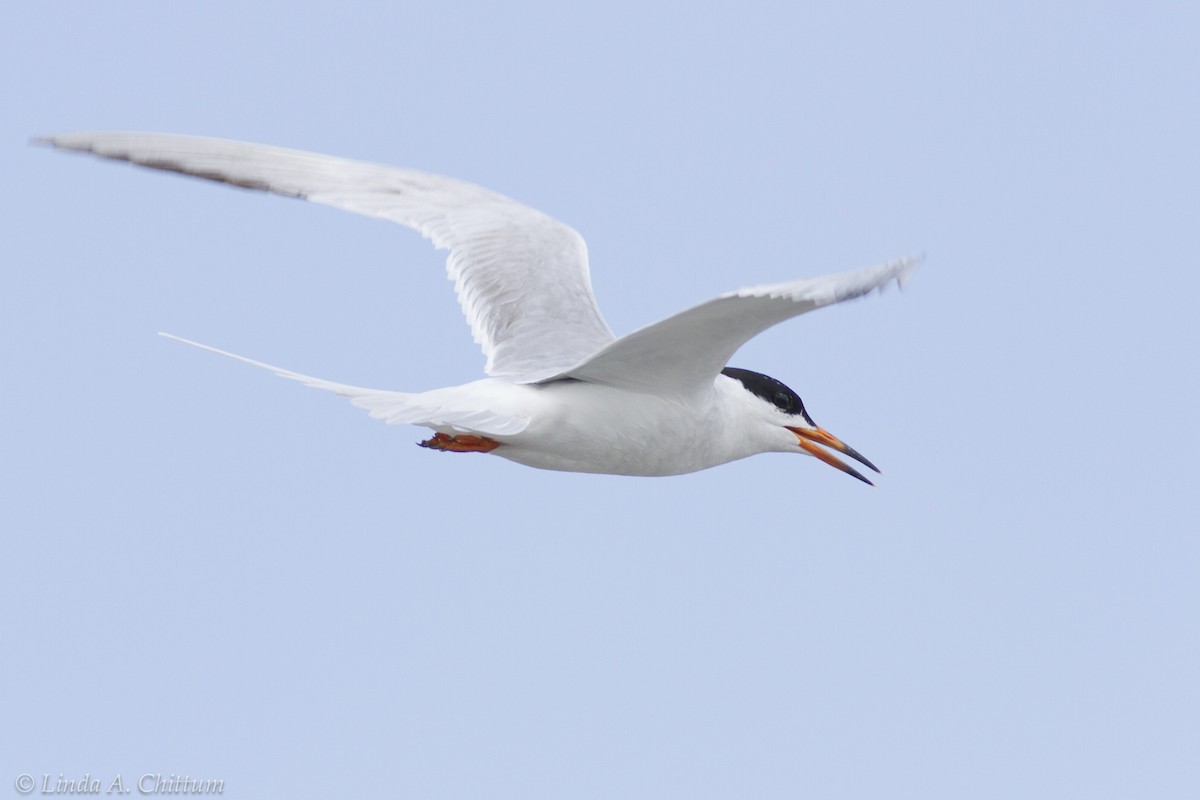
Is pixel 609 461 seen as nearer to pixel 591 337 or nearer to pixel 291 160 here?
pixel 591 337

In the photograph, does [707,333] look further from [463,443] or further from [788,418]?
[788,418]

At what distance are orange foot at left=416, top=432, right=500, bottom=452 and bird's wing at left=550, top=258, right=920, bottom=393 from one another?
411 mm

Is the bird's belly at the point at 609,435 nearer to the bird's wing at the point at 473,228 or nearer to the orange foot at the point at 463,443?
the orange foot at the point at 463,443

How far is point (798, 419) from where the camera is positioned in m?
7.61

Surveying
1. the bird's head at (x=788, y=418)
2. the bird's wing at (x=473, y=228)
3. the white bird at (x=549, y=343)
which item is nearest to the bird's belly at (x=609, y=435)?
the white bird at (x=549, y=343)

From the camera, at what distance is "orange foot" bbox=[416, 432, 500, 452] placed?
654 centimetres

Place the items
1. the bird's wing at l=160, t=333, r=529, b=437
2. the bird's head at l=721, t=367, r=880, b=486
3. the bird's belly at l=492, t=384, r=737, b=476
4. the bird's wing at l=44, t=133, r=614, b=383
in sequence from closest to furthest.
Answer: the bird's wing at l=160, t=333, r=529, b=437
the bird's belly at l=492, t=384, r=737, b=476
the bird's wing at l=44, t=133, r=614, b=383
the bird's head at l=721, t=367, r=880, b=486

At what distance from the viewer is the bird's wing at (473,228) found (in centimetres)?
697

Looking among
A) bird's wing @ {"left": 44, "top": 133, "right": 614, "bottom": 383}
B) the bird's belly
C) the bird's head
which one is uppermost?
bird's wing @ {"left": 44, "top": 133, "right": 614, "bottom": 383}

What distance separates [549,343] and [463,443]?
2.77 ft

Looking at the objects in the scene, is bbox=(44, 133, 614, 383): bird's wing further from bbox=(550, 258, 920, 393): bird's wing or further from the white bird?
bbox=(550, 258, 920, 393): bird's wing

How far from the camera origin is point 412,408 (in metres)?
5.98

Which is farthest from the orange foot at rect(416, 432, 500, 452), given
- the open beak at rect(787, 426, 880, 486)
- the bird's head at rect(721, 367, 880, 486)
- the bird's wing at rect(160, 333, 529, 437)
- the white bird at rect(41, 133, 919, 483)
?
the open beak at rect(787, 426, 880, 486)

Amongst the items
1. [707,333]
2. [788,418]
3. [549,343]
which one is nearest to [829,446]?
[788,418]
